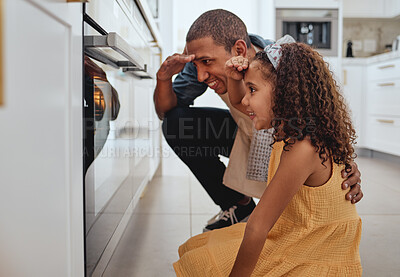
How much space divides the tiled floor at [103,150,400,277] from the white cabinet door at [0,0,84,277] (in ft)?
1.85

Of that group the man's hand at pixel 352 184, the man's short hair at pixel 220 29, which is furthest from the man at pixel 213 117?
the man's hand at pixel 352 184

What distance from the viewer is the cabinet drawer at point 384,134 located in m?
3.04

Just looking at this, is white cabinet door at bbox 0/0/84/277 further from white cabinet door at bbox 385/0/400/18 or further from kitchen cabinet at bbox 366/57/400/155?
white cabinet door at bbox 385/0/400/18

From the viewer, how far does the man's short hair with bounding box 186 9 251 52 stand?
122 centimetres

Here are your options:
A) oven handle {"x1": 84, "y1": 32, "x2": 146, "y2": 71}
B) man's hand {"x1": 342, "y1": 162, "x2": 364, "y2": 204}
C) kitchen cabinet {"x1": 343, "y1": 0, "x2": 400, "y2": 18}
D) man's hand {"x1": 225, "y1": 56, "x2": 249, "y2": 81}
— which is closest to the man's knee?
man's hand {"x1": 225, "y1": 56, "x2": 249, "y2": 81}

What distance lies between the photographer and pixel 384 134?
323cm

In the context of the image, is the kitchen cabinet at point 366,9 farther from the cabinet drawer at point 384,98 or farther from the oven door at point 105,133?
the oven door at point 105,133

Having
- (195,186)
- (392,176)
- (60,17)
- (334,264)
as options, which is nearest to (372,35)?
(392,176)

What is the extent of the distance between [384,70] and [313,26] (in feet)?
2.60

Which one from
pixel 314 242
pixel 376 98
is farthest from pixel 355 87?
pixel 314 242

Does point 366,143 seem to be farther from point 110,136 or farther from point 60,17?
point 60,17

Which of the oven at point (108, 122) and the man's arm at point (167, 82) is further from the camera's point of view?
the man's arm at point (167, 82)

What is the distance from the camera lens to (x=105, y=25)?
873 millimetres

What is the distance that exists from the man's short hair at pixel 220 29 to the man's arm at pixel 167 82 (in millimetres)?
87
